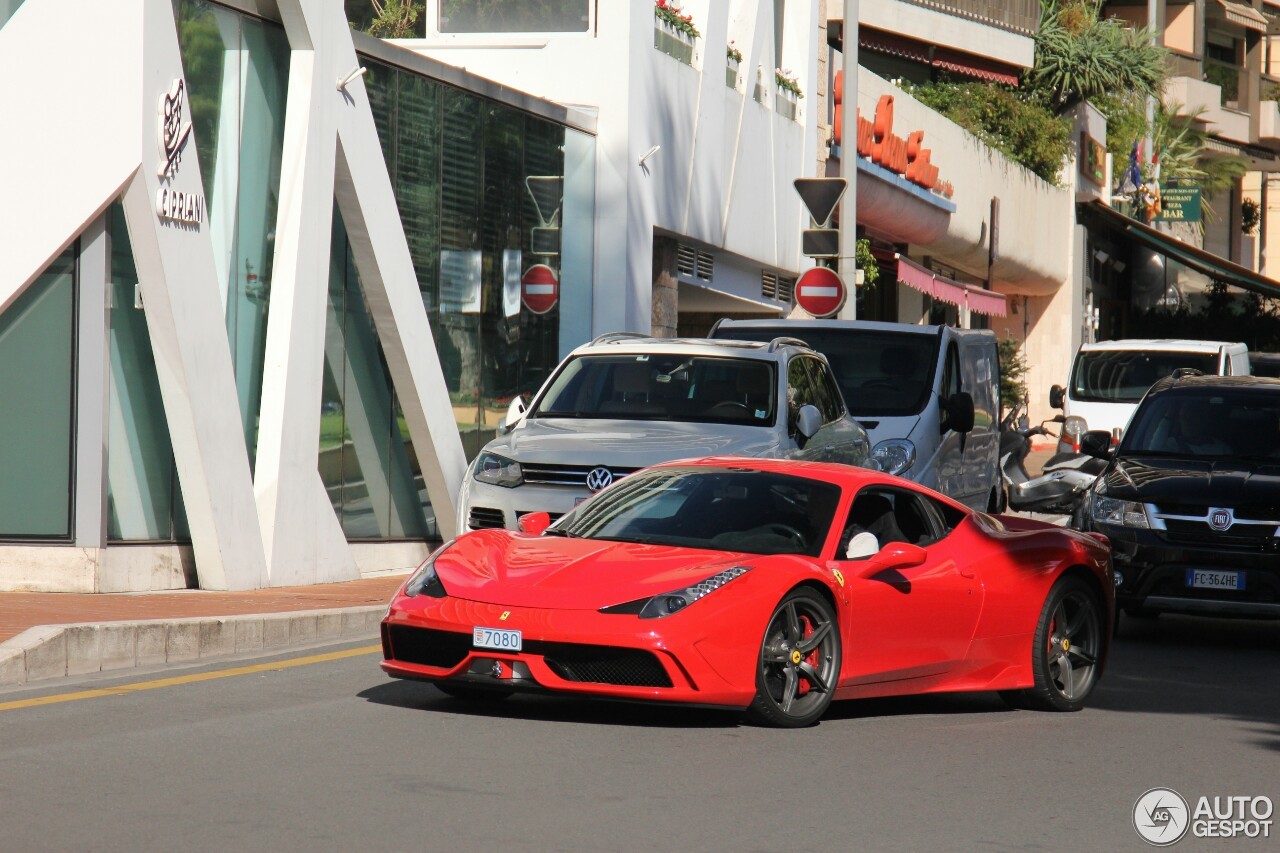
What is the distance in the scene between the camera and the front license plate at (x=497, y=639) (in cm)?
822

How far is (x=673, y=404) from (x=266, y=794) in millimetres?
8015

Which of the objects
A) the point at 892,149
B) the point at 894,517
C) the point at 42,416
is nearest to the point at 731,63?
the point at 892,149

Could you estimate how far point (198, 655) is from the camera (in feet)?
35.6

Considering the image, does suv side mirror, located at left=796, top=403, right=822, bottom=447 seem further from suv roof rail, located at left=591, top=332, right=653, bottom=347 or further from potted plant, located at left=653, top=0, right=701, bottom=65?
potted plant, located at left=653, top=0, right=701, bottom=65

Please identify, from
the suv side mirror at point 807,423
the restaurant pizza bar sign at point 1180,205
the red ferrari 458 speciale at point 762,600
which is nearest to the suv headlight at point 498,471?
the suv side mirror at point 807,423

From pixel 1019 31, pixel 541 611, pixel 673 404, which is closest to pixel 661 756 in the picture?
pixel 541 611

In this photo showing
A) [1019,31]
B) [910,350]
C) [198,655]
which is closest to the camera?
[198,655]

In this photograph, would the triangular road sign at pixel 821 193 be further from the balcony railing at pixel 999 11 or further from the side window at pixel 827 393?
the balcony railing at pixel 999 11

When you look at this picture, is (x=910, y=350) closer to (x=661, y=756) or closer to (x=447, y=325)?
(x=447, y=325)

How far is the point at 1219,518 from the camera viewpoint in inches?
484

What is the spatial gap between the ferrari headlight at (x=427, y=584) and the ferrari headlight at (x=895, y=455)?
7702 mm

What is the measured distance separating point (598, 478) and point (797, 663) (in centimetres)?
447

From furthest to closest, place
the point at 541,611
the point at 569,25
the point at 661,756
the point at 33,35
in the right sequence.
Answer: the point at 569,25
the point at 33,35
the point at 541,611
the point at 661,756

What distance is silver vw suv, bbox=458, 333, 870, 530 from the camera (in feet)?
42.8
